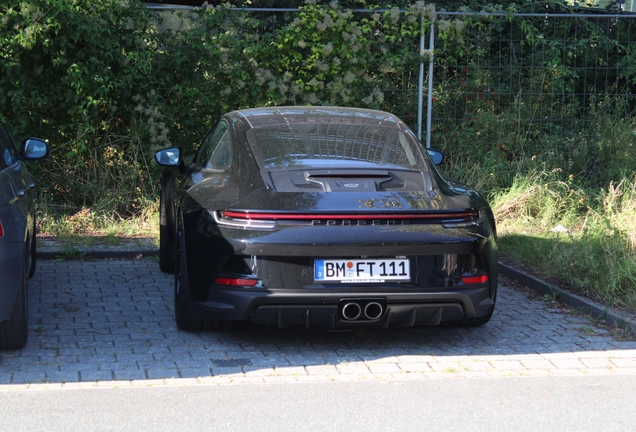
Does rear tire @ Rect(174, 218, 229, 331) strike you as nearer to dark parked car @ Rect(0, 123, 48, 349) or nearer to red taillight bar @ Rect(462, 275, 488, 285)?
dark parked car @ Rect(0, 123, 48, 349)

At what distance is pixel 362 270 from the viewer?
5613 mm

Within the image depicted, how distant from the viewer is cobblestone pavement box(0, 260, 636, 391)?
5410 mm

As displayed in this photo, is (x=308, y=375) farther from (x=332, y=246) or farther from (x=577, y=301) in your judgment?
(x=577, y=301)

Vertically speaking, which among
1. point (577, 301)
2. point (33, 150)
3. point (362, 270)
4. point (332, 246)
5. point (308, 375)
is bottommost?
point (577, 301)

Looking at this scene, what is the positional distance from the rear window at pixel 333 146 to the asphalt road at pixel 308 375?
118 centimetres

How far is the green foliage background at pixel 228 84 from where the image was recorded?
10.5 m

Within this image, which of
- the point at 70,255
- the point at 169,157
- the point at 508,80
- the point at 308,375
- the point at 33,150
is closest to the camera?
the point at 308,375

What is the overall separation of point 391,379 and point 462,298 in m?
0.74

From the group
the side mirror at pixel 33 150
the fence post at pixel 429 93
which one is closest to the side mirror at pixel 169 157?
the side mirror at pixel 33 150

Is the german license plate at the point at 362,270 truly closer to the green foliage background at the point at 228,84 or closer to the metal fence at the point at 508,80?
the green foliage background at the point at 228,84

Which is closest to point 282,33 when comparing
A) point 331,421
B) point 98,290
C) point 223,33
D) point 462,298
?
point 223,33

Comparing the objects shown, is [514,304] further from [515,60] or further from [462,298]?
[515,60]

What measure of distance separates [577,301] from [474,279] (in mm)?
1717

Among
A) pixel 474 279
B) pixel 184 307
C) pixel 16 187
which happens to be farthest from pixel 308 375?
pixel 16 187
